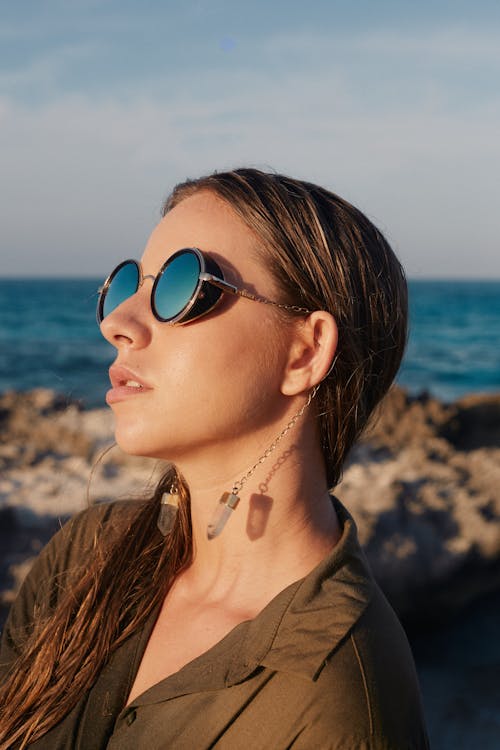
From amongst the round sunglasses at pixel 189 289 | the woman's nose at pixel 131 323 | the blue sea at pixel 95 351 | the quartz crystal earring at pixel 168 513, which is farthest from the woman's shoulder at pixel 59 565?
the blue sea at pixel 95 351

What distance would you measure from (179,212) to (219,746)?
122 cm

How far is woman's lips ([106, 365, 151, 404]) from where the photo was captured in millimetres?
1857

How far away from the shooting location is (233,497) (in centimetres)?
188

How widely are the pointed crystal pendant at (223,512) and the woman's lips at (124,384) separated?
33cm

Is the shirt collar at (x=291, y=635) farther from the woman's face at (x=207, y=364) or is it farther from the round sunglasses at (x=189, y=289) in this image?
the round sunglasses at (x=189, y=289)

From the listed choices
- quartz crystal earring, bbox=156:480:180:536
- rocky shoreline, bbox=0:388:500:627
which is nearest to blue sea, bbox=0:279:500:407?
rocky shoreline, bbox=0:388:500:627

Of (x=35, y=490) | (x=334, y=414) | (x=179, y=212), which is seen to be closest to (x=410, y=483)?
(x=35, y=490)

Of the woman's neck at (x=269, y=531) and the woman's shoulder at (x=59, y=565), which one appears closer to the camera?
the woman's neck at (x=269, y=531)

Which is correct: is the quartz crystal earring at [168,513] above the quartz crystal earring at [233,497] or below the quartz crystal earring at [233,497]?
below

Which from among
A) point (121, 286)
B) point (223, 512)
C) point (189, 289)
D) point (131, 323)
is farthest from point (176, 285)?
point (223, 512)

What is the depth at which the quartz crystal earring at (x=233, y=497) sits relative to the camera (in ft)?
6.21

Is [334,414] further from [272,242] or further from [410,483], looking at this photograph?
[410,483]

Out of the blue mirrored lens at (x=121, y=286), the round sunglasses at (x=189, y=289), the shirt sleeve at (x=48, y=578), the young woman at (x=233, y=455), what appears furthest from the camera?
the shirt sleeve at (x=48, y=578)

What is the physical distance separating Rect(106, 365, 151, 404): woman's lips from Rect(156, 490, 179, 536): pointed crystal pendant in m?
0.42
